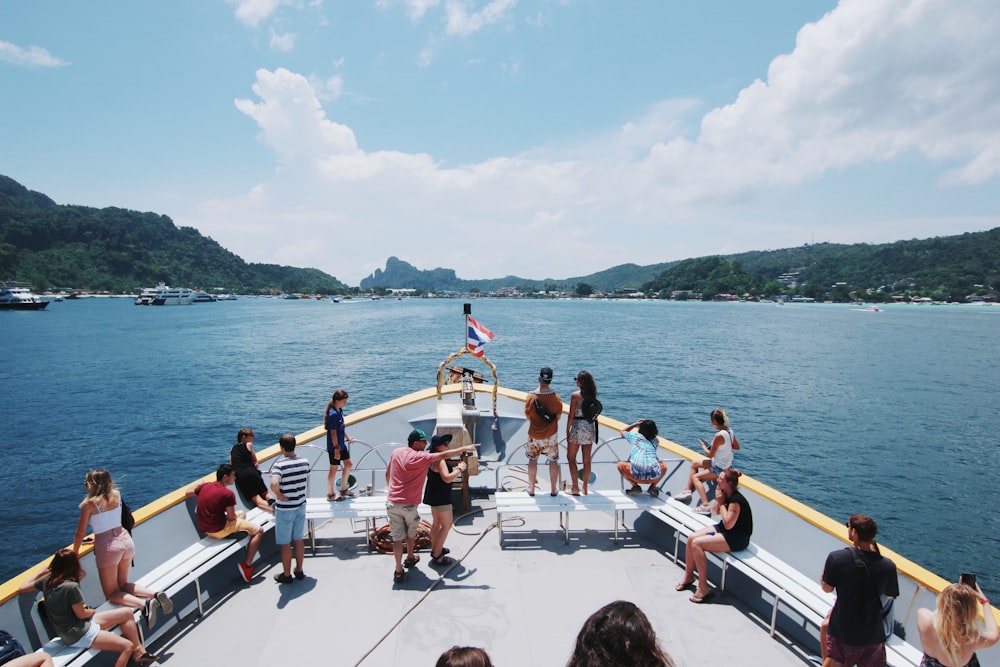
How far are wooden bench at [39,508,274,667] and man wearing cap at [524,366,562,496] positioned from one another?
351cm

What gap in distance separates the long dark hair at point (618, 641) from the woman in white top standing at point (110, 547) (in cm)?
445

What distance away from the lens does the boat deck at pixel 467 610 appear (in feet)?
14.7

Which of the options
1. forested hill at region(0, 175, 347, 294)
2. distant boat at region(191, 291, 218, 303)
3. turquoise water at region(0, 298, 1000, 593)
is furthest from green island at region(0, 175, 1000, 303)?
turquoise water at region(0, 298, 1000, 593)

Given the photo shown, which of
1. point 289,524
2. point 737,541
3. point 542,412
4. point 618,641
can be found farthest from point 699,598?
A: point 289,524

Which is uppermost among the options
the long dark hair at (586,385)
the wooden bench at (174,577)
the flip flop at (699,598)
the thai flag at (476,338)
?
the thai flag at (476,338)

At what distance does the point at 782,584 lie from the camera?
4.65m

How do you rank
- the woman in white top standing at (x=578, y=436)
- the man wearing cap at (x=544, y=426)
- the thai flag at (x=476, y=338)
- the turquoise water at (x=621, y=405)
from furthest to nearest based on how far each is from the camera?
the turquoise water at (x=621, y=405)
the thai flag at (x=476, y=338)
the woman in white top standing at (x=578, y=436)
the man wearing cap at (x=544, y=426)

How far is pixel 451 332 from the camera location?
77.9m

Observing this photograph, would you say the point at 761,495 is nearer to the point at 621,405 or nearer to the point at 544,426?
the point at 544,426

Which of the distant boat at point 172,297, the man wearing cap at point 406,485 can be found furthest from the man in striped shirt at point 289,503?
the distant boat at point 172,297

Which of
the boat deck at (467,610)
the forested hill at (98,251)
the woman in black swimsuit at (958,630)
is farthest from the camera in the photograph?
the forested hill at (98,251)

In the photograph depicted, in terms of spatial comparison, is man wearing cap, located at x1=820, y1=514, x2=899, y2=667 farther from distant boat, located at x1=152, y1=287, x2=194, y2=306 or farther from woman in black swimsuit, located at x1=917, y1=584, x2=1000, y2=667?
distant boat, located at x1=152, y1=287, x2=194, y2=306

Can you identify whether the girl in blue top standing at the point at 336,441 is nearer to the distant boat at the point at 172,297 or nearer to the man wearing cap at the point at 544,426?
the man wearing cap at the point at 544,426

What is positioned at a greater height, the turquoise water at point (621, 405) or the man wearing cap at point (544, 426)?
the man wearing cap at point (544, 426)
